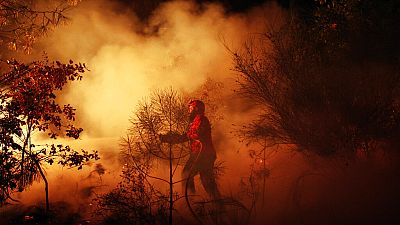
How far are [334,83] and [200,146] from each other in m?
3.00

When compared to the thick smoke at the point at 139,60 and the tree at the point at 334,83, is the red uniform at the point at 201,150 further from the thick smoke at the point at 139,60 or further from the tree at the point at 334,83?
the thick smoke at the point at 139,60

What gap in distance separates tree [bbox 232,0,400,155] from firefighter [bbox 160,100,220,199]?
1.60 m

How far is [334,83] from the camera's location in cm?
799

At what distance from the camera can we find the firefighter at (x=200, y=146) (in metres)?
7.56

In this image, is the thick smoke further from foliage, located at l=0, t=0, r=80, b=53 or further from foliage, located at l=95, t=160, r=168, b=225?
foliage, located at l=0, t=0, r=80, b=53

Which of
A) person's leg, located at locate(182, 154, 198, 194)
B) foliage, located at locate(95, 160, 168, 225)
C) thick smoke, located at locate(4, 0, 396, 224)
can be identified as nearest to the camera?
foliage, located at locate(95, 160, 168, 225)

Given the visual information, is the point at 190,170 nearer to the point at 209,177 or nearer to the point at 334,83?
the point at 209,177

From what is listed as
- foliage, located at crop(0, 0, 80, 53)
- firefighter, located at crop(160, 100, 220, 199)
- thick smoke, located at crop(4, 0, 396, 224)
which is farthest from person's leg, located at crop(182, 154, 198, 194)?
foliage, located at crop(0, 0, 80, 53)

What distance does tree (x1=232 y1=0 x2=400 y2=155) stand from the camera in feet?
25.9

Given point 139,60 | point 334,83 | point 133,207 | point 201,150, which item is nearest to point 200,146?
point 201,150

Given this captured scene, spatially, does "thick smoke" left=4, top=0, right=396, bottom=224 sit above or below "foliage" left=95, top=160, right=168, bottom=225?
above

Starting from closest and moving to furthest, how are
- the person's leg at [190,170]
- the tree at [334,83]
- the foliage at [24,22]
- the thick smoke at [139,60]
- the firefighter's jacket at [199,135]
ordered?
the foliage at [24,22], the firefighter's jacket at [199,135], the person's leg at [190,170], the tree at [334,83], the thick smoke at [139,60]

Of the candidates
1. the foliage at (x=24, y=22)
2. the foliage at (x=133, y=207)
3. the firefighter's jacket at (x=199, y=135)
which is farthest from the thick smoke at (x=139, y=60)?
the foliage at (x=24, y=22)

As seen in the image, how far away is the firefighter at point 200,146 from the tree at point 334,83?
1597 mm
